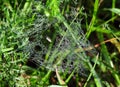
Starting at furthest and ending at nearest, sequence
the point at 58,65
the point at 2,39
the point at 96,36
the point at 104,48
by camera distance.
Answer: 1. the point at 96,36
2. the point at 104,48
3. the point at 58,65
4. the point at 2,39

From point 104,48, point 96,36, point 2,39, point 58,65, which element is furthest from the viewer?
point 96,36

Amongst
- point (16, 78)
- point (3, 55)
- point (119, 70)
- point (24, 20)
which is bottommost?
point (119, 70)

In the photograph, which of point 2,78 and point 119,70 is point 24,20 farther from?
point 119,70

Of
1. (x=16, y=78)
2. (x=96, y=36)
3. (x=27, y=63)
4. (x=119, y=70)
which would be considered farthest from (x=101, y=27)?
(x=16, y=78)

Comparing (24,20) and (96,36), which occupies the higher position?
(24,20)

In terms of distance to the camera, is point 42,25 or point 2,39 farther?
point 42,25
